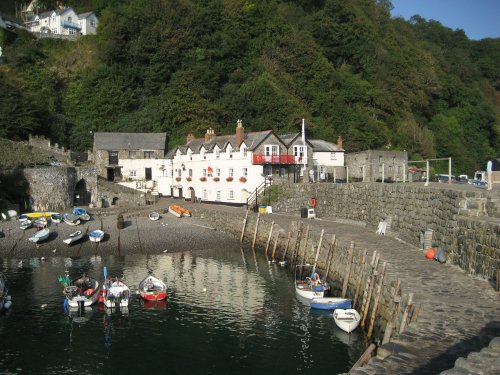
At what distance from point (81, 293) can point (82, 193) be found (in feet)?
98.4

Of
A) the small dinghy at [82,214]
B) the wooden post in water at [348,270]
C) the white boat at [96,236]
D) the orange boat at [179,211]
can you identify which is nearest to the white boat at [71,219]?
the small dinghy at [82,214]

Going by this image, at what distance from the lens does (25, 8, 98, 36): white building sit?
92188 mm

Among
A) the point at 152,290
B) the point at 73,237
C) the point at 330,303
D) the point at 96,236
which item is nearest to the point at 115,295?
the point at 152,290

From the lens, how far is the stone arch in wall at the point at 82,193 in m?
52.7

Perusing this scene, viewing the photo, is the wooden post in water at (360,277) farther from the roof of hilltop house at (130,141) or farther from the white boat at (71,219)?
the roof of hilltop house at (130,141)

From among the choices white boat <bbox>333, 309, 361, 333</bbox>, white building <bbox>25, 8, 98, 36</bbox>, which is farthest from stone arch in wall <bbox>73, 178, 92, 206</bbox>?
white building <bbox>25, 8, 98, 36</bbox>

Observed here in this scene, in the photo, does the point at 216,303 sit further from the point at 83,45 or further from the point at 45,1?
the point at 45,1

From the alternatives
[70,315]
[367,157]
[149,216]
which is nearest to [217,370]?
[70,315]

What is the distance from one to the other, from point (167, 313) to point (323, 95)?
5567 cm

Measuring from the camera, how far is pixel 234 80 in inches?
2970

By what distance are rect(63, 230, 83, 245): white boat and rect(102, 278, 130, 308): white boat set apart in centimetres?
1344

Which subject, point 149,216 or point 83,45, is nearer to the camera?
point 149,216

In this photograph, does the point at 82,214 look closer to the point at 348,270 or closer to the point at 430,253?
the point at 348,270

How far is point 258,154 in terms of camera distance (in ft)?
160
